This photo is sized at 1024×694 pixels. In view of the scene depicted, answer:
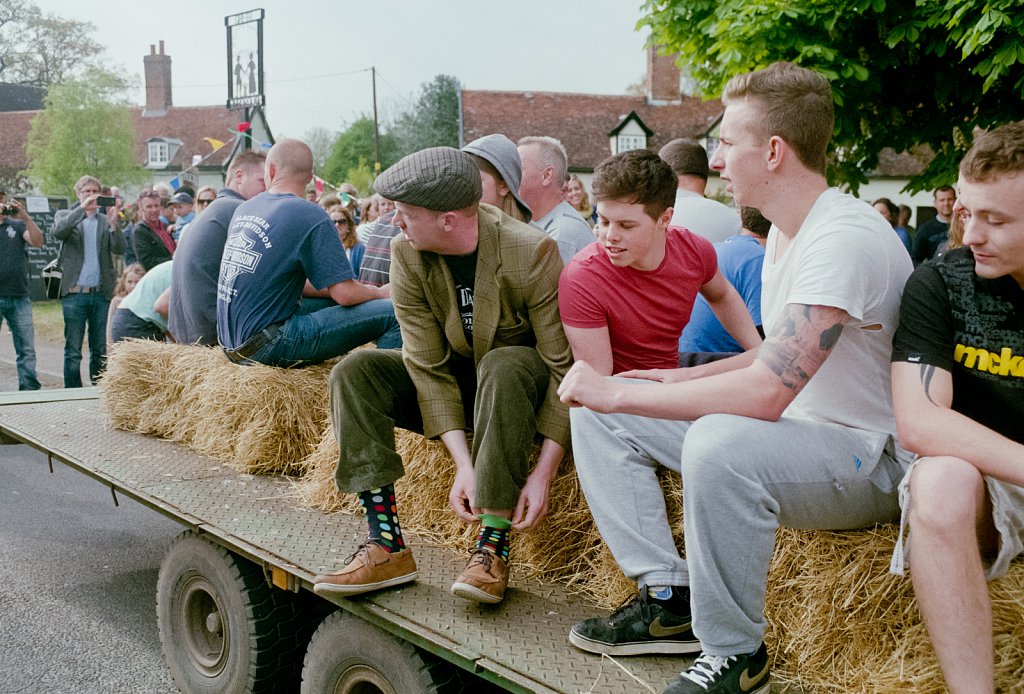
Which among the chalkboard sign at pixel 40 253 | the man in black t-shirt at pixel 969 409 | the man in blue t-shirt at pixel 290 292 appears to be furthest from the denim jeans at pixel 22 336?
the chalkboard sign at pixel 40 253

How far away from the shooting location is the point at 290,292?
4465 mm

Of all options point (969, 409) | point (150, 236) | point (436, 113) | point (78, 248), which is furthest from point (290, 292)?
point (436, 113)

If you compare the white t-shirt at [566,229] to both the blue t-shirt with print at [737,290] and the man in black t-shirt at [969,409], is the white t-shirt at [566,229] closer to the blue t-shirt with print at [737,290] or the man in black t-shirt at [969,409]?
the blue t-shirt with print at [737,290]

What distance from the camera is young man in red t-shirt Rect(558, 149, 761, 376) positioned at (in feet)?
9.07

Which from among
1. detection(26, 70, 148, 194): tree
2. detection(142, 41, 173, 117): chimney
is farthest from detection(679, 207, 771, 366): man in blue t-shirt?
detection(142, 41, 173, 117): chimney

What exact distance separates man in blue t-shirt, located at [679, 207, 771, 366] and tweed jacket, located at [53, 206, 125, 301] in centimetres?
733

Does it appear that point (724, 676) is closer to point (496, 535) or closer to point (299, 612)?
point (496, 535)

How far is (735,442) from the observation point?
2051 mm

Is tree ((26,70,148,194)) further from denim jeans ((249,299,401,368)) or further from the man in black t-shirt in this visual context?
the man in black t-shirt

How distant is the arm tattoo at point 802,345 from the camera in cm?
210

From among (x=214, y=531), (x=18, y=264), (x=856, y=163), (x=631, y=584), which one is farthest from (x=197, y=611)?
(x=856, y=163)

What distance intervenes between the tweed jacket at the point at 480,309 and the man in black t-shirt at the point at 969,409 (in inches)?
46.2

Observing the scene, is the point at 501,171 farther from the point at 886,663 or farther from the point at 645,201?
the point at 886,663

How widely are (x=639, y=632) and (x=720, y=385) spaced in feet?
2.21
